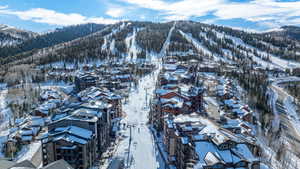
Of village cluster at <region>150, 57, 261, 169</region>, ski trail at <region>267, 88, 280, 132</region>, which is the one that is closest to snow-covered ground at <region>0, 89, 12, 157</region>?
village cluster at <region>150, 57, 261, 169</region>

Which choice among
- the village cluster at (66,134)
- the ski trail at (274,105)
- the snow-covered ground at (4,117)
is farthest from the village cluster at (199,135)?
the snow-covered ground at (4,117)

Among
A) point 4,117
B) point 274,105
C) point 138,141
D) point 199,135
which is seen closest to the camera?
point 199,135

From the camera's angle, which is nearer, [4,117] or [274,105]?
[4,117]

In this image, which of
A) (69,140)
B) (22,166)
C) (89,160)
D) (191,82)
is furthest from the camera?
(191,82)

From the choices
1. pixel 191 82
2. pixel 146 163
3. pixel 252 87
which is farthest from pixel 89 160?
pixel 252 87

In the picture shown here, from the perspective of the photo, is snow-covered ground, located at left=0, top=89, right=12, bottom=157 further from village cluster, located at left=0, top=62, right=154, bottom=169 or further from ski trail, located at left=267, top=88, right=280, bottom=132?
ski trail, located at left=267, top=88, right=280, bottom=132

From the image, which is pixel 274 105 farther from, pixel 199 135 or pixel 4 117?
pixel 4 117

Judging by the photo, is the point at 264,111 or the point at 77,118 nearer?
the point at 77,118

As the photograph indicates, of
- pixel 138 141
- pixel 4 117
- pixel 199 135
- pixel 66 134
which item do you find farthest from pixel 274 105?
pixel 4 117

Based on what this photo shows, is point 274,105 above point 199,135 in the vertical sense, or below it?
below

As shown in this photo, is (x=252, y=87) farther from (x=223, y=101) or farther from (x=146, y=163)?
(x=146, y=163)
